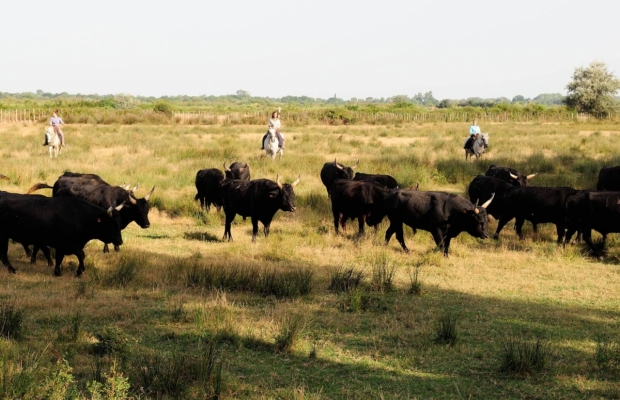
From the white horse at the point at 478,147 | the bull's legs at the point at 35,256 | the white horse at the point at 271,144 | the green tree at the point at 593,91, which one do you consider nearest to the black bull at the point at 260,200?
the bull's legs at the point at 35,256

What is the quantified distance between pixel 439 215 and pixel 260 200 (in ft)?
11.7

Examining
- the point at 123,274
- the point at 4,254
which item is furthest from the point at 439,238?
the point at 4,254

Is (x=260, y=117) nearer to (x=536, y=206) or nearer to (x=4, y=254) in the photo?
(x=536, y=206)

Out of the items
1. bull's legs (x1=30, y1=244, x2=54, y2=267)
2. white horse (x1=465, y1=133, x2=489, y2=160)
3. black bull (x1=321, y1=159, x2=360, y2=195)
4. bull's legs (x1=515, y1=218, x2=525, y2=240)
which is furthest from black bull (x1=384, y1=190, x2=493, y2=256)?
white horse (x1=465, y1=133, x2=489, y2=160)

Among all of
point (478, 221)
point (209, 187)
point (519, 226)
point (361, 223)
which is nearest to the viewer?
point (478, 221)

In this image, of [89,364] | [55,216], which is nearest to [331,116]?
[55,216]

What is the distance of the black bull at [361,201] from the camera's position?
1449 cm

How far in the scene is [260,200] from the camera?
1412cm

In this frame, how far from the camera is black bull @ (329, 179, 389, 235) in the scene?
14.5m

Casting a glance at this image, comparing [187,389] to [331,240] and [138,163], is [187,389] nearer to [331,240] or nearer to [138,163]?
[331,240]

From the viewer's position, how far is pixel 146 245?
1348 centimetres

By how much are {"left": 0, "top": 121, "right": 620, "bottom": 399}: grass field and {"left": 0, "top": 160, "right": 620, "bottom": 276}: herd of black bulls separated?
1.42ft

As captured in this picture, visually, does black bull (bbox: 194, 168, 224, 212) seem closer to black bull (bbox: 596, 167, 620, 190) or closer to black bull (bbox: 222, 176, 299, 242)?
black bull (bbox: 222, 176, 299, 242)

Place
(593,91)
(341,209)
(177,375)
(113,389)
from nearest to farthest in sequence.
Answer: (113,389) < (177,375) < (341,209) < (593,91)
